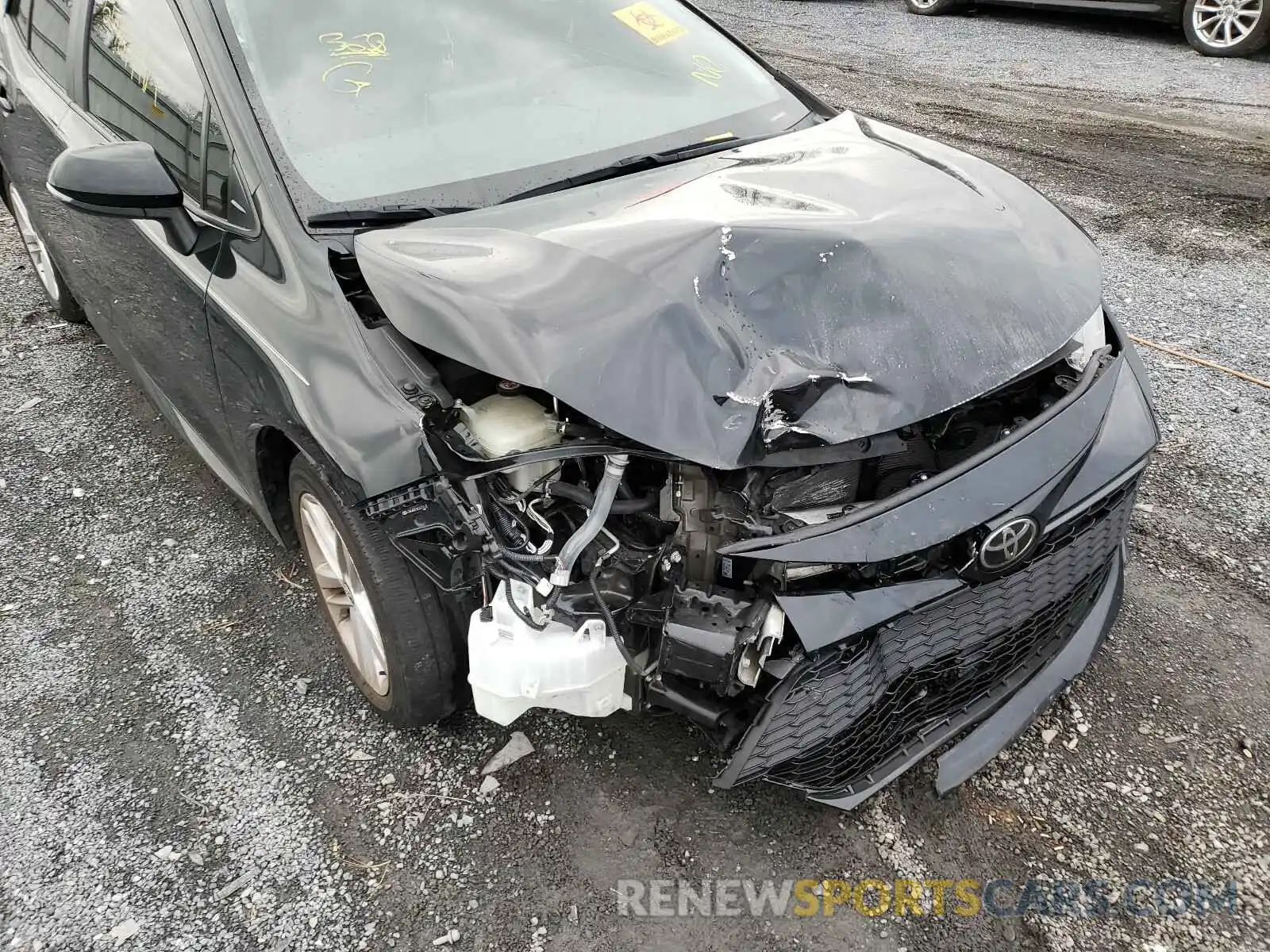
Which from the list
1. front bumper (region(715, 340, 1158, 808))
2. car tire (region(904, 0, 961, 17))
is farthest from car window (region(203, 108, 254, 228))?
car tire (region(904, 0, 961, 17))

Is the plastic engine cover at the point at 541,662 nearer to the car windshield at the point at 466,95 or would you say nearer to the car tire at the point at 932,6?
the car windshield at the point at 466,95

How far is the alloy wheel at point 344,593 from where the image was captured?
204 centimetres

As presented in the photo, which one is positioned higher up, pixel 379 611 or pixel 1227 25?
pixel 1227 25

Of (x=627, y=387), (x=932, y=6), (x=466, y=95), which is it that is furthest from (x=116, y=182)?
(x=932, y=6)

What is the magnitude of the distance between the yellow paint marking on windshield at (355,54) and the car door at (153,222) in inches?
12.7

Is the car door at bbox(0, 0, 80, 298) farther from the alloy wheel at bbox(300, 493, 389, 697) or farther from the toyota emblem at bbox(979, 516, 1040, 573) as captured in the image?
the toyota emblem at bbox(979, 516, 1040, 573)

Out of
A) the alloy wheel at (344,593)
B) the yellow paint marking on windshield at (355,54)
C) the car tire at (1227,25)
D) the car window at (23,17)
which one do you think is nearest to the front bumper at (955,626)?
the alloy wheel at (344,593)

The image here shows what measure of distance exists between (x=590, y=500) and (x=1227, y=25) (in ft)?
30.1

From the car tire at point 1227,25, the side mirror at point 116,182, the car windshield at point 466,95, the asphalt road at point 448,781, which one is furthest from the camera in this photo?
the car tire at point 1227,25

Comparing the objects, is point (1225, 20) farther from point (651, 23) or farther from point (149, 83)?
point (149, 83)

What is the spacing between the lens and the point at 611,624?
5.26 ft

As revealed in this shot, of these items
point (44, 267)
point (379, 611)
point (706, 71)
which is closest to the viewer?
point (379, 611)

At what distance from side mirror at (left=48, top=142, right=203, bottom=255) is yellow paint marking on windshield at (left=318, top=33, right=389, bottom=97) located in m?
0.46

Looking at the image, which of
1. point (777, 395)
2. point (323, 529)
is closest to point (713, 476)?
point (777, 395)
